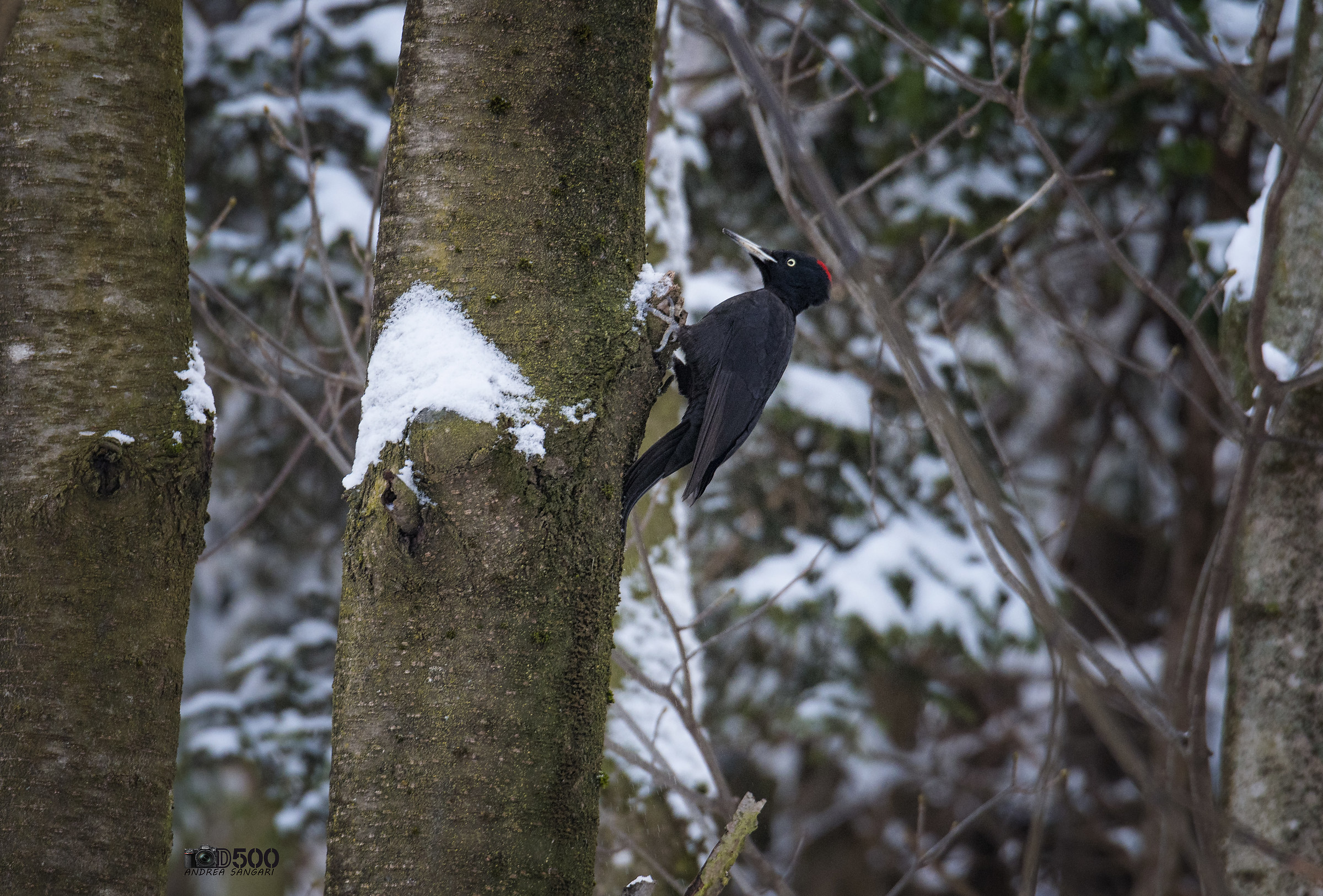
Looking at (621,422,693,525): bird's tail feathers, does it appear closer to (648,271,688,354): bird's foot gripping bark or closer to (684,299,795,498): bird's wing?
(684,299,795,498): bird's wing

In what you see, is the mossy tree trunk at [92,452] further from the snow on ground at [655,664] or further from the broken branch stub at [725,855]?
the snow on ground at [655,664]

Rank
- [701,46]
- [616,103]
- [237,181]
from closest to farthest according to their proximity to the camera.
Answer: [616,103] → [237,181] → [701,46]

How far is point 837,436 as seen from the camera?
19.4ft

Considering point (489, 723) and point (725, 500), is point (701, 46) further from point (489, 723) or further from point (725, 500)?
point (489, 723)

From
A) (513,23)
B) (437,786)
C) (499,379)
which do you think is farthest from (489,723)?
(513,23)

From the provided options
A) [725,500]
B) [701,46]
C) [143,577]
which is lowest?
[143,577]

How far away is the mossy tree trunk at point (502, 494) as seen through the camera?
1.37 m


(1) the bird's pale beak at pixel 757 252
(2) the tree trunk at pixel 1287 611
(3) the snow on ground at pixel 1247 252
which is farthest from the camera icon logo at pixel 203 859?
(3) the snow on ground at pixel 1247 252

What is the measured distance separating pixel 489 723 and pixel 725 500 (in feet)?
16.4

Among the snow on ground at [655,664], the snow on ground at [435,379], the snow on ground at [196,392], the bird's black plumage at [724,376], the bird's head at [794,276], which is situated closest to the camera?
the snow on ground at [435,379]

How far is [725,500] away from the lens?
20.8 feet

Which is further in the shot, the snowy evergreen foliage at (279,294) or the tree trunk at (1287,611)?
the snowy evergreen foliage at (279,294)

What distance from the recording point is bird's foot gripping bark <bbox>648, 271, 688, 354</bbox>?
1.81m

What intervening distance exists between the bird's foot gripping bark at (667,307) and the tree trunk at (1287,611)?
192cm
